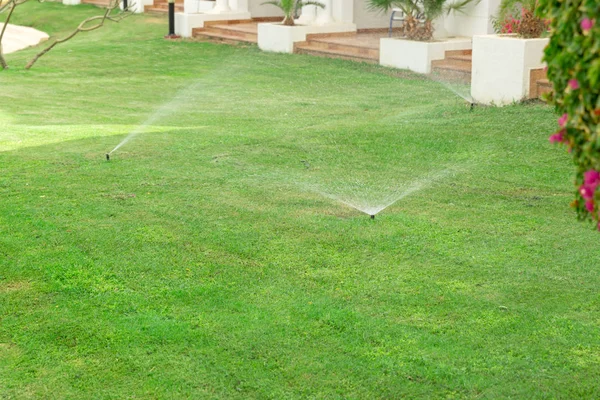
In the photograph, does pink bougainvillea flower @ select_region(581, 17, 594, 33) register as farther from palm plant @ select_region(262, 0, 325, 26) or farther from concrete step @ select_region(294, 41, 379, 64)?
palm plant @ select_region(262, 0, 325, 26)

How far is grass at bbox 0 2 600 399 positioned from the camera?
3.77 meters

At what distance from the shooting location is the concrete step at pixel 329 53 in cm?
1443

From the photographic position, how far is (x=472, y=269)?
493 centimetres

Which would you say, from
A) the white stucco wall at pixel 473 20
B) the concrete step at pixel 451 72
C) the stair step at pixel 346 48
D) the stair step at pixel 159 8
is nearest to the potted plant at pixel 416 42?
the concrete step at pixel 451 72

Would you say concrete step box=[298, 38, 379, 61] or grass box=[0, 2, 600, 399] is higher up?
concrete step box=[298, 38, 379, 61]

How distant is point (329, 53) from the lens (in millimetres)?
15156

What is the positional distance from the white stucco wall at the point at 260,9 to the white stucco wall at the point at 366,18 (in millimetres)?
3371

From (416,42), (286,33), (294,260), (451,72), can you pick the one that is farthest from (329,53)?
(294,260)

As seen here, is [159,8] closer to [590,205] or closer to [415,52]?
[415,52]

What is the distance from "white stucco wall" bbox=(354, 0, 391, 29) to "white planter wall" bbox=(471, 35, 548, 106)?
7.49m

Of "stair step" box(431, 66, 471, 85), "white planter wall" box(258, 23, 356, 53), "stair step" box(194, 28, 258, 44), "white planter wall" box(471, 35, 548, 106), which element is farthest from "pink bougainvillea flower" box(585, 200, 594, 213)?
"stair step" box(194, 28, 258, 44)

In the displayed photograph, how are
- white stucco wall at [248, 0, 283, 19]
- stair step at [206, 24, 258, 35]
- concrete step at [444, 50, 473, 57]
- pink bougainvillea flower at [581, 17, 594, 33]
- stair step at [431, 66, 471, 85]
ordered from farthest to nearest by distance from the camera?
1. white stucco wall at [248, 0, 283, 19]
2. stair step at [206, 24, 258, 35]
3. concrete step at [444, 50, 473, 57]
4. stair step at [431, 66, 471, 85]
5. pink bougainvillea flower at [581, 17, 594, 33]

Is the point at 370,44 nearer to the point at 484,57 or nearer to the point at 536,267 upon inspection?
the point at 484,57

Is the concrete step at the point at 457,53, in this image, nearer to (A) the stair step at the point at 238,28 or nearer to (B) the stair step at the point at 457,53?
(B) the stair step at the point at 457,53
